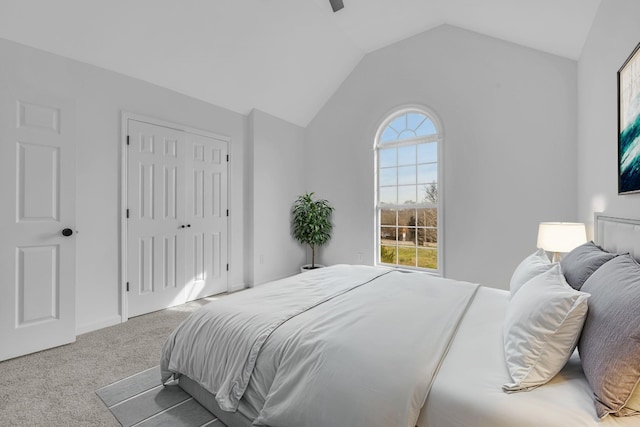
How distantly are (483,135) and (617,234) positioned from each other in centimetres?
223

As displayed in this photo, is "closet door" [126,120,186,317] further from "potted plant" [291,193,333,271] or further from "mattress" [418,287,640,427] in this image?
"mattress" [418,287,640,427]

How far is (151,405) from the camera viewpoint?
1745 millimetres

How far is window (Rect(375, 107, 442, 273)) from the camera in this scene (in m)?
4.09

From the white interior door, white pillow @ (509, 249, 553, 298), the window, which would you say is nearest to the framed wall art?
white pillow @ (509, 249, 553, 298)

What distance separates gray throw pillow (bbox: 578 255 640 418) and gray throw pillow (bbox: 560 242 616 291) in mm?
427

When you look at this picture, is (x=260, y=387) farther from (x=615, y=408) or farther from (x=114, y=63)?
(x=114, y=63)

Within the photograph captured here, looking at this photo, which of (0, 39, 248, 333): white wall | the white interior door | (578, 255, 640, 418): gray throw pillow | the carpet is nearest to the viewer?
(578, 255, 640, 418): gray throw pillow

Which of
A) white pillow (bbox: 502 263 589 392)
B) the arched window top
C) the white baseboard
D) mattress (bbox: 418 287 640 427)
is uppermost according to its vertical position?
the arched window top

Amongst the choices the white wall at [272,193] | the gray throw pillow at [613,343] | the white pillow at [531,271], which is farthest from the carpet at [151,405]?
the white wall at [272,193]

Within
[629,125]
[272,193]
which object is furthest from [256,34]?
[629,125]

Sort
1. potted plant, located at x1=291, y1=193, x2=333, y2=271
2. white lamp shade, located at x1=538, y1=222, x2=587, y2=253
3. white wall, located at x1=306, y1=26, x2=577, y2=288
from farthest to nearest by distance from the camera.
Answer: potted plant, located at x1=291, y1=193, x2=333, y2=271 → white wall, located at x1=306, y1=26, x2=577, y2=288 → white lamp shade, located at x1=538, y1=222, x2=587, y2=253

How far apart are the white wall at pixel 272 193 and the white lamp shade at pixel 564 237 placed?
3.35 meters

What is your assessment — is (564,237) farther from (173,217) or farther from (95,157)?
(95,157)

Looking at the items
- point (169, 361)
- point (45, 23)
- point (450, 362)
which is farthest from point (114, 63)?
point (450, 362)
